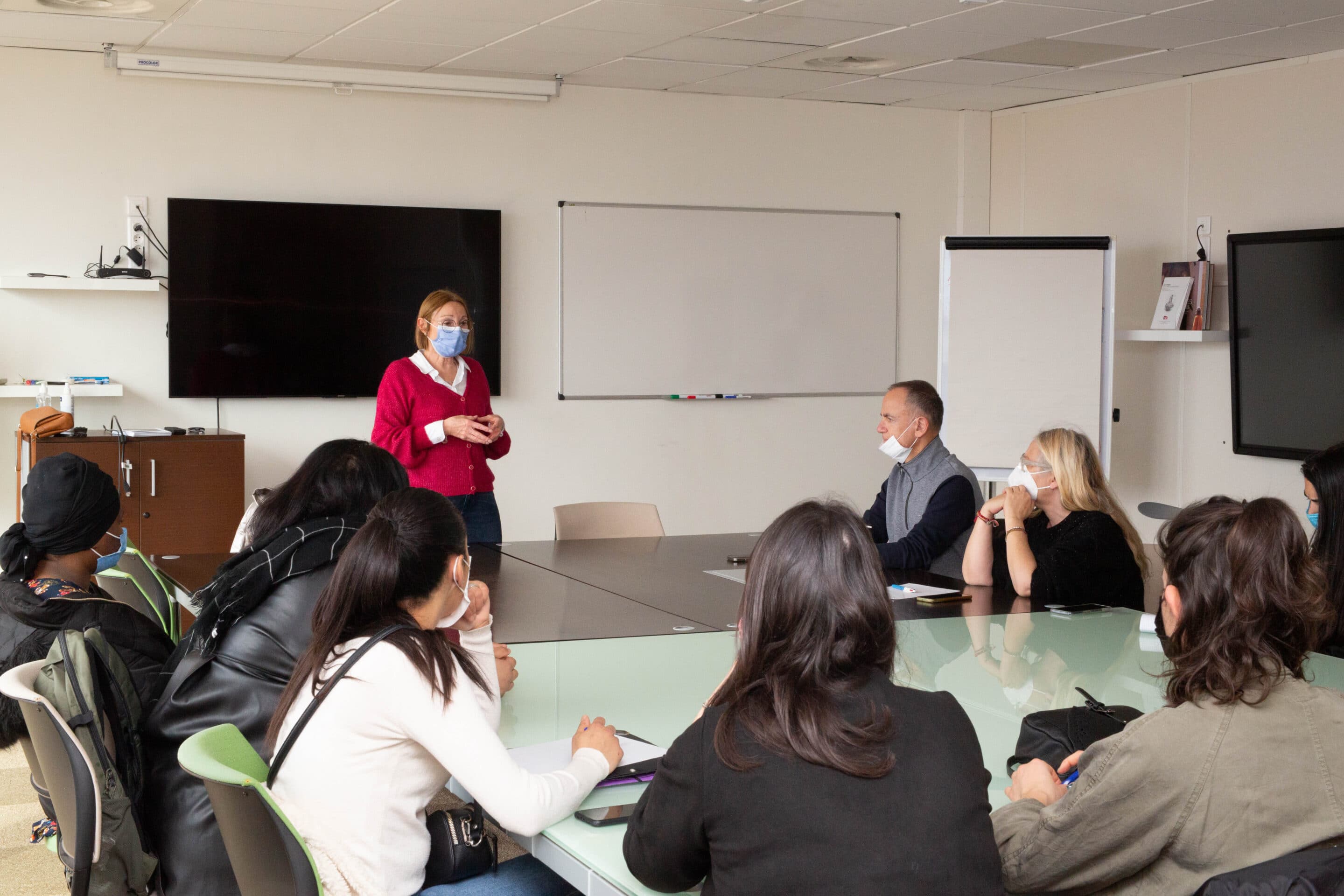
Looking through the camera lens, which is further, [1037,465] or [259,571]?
[1037,465]

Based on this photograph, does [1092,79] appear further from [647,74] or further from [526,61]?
[526,61]

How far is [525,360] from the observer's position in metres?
6.67

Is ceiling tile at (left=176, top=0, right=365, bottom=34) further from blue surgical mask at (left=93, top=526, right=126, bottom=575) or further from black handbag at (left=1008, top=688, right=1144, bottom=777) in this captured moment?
black handbag at (left=1008, top=688, right=1144, bottom=777)

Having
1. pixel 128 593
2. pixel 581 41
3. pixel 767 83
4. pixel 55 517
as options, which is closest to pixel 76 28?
pixel 581 41

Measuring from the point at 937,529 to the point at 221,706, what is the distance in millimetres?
2371

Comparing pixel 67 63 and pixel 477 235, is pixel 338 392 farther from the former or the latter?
pixel 67 63

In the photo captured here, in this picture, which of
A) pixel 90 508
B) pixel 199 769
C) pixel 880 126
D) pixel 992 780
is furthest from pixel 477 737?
pixel 880 126

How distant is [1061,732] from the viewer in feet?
6.34

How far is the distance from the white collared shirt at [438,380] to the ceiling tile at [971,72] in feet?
9.74

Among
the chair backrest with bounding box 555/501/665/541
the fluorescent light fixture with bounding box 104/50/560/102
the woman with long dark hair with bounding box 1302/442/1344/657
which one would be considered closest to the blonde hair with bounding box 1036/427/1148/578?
the woman with long dark hair with bounding box 1302/442/1344/657

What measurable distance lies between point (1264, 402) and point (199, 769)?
5404 millimetres

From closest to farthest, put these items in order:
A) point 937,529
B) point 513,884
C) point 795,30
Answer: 1. point 513,884
2. point 937,529
3. point 795,30

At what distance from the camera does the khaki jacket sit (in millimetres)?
1463

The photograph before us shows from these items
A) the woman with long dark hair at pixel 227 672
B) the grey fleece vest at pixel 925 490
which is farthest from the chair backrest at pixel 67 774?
the grey fleece vest at pixel 925 490
